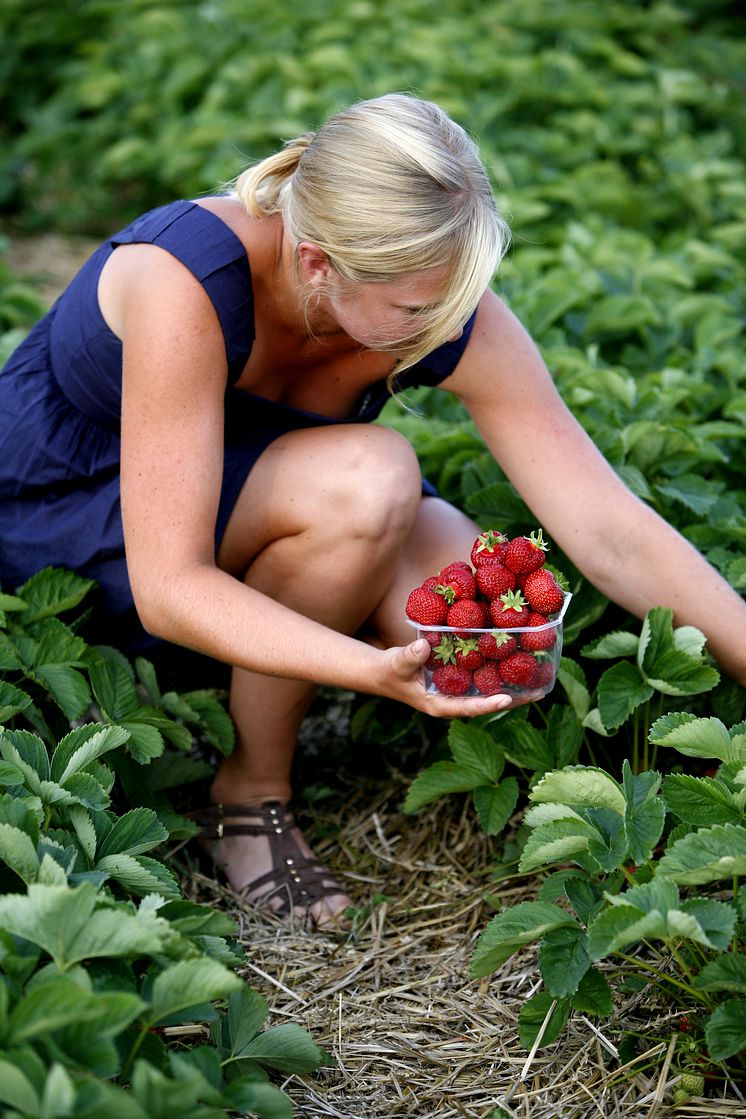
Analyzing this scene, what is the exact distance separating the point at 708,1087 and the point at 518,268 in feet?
8.43

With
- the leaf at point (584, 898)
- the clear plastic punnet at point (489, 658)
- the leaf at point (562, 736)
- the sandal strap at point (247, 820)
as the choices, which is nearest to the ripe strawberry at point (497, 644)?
the clear plastic punnet at point (489, 658)

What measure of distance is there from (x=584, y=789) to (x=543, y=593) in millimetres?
271

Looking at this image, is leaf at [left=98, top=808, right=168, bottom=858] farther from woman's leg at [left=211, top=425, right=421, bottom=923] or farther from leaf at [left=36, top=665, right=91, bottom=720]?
woman's leg at [left=211, top=425, right=421, bottom=923]

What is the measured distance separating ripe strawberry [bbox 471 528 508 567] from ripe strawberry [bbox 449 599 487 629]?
0.08 meters

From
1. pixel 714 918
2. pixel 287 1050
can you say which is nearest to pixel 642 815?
pixel 714 918

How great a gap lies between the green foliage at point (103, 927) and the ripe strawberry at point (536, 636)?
547 millimetres

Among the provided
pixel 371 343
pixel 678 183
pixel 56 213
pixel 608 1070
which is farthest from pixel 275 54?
pixel 608 1070

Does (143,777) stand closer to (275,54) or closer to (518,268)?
(518,268)

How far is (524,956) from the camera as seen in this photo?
202cm

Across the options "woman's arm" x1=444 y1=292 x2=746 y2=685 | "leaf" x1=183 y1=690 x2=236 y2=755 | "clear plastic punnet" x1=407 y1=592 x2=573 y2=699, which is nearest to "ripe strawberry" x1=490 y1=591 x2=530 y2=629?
"clear plastic punnet" x1=407 y1=592 x2=573 y2=699

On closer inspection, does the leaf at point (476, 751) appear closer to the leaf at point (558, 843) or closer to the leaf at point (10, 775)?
the leaf at point (558, 843)

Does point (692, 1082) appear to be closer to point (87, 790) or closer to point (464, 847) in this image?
point (464, 847)

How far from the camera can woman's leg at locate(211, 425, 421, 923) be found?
2064 millimetres

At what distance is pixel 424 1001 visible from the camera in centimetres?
196
